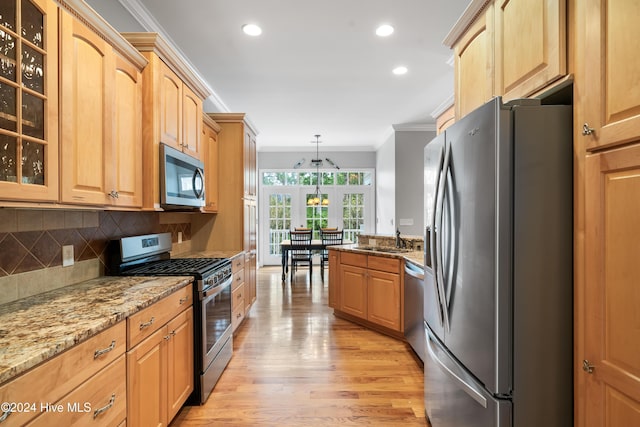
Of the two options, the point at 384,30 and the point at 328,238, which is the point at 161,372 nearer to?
the point at 384,30

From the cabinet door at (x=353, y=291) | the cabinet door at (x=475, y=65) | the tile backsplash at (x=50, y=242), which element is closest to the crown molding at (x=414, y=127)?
the cabinet door at (x=353, y=291)

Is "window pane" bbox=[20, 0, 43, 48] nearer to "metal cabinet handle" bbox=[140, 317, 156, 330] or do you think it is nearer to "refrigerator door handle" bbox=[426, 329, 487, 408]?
"metal cabinet handle" bbox=[140, 317, 156, 330]

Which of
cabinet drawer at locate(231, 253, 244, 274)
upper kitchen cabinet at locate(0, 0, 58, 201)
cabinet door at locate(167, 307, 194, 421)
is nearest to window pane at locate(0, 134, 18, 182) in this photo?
upper kitchen cabinet at locate(0, 0, 58, 201)

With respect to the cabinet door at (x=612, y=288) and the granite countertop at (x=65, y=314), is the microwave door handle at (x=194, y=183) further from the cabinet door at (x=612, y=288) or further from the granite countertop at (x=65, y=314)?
the cabinet door at (x=612, y=288)

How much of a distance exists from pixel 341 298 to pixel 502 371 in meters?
2.62

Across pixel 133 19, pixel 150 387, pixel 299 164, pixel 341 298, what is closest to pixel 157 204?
pixel 150 387

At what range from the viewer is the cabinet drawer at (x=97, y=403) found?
0.98 metres

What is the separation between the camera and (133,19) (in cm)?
237

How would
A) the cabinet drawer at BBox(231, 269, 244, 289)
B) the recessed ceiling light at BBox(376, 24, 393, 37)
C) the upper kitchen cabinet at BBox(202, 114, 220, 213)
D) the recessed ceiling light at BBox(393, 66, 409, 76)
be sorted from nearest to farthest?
the recessed ceiling light at BBox(376, 24, 393, 37), the cabinet drawer at BBox(231, 269, 244, 289), the upper kitchen cabinet at BBox(202, 114, 220, 213), the recessed ceiling light at BBox(393, 66, 409, 76)

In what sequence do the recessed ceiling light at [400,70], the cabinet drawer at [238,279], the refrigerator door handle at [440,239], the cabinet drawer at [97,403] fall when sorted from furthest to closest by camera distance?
1. the recessed ceiling light at [400,70]
2. the cabinet drawer at [238,279]
3. the refrigerator door handle at [440,239]
4. the cabinet drawer at [97,403]

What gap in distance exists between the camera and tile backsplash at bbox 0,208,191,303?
1.45 meters

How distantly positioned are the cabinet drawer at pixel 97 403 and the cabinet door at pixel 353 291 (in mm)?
2512

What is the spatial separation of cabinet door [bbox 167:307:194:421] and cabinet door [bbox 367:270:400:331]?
1903 mm

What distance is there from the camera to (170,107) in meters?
2.27
